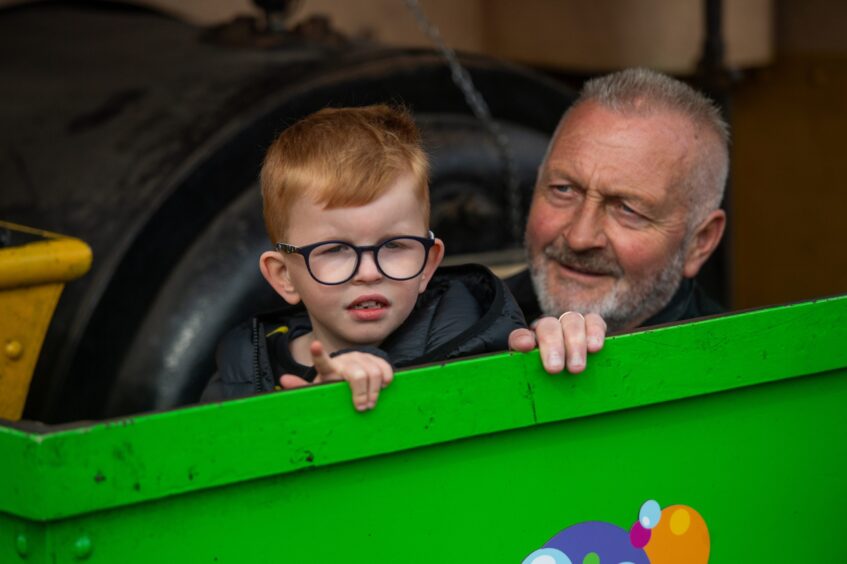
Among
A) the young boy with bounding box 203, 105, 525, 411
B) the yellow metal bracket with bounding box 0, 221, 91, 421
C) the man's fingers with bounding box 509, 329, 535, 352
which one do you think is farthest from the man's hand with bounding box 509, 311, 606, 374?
the yellow metal bracket with bounding box 0, 221, 91, 421

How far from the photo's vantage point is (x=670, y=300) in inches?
84.7

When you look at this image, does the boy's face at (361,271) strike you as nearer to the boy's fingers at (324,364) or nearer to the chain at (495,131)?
the boy's fingers at (324,364)

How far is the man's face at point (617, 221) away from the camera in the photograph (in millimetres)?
2080

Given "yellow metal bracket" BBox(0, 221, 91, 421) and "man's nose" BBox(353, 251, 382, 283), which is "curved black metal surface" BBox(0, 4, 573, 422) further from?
"man's nose" BBox(353, 251, 382, 283)

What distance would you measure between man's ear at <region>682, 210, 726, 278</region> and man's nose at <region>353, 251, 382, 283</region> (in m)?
0.79

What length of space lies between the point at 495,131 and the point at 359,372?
1.59 meters

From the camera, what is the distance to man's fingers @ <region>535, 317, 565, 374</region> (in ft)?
4.54

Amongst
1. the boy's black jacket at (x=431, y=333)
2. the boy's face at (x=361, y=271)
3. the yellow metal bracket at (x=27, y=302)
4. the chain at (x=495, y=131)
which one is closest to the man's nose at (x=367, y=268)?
the boy's face at (x=361, y=271)

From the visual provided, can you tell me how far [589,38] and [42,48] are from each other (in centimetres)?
157

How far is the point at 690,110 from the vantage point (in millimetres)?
2145

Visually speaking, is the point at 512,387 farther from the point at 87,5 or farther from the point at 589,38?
the point at 589,38

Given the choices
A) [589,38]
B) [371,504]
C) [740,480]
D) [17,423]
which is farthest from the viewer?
[589,38]

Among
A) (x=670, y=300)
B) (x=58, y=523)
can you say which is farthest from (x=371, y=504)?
(x=670, y=300)

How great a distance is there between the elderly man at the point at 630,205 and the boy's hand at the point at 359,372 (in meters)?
0.81
